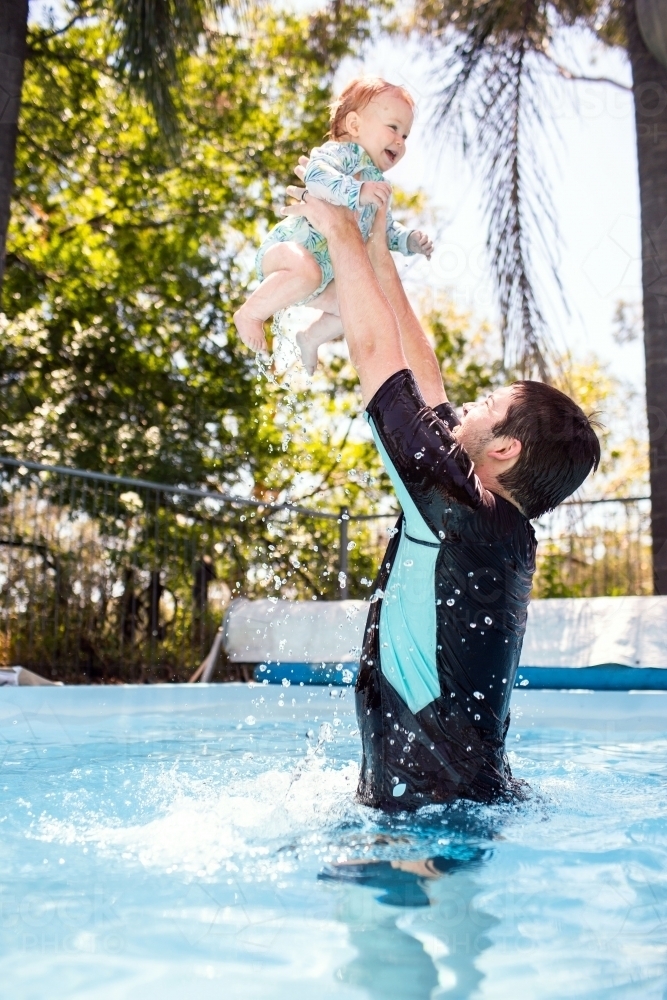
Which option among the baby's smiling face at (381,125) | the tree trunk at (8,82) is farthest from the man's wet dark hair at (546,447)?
the tree trunk at (8,82)

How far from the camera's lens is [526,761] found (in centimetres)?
345

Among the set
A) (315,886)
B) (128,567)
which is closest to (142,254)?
(128,567)

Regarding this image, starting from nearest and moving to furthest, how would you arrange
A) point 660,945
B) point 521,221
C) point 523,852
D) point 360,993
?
point 360,993 < point 660,945 < point 523,852 < point 521,221

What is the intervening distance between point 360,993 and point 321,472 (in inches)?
500

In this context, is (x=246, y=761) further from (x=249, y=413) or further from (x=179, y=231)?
(x=179, y=231)

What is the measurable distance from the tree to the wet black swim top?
4215 millimetres

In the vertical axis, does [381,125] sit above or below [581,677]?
above

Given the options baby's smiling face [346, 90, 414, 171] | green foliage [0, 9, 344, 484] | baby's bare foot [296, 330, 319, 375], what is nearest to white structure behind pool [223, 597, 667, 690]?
baby's bare foot [296, 330, 319, 375]

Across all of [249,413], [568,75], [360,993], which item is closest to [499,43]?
[568,75]

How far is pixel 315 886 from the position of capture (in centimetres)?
168

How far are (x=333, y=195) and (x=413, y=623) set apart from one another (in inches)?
41.8

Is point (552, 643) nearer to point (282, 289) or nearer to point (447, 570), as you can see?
point (282, 289)

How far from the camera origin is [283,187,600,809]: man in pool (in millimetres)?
2006

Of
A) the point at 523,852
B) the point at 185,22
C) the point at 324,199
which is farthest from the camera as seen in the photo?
the point at 185,22
